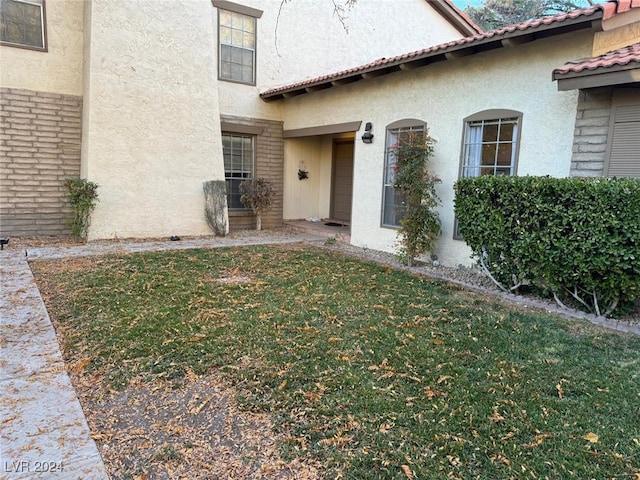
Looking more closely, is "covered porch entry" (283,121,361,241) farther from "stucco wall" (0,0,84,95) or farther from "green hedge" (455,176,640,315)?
"green hedge" (455,176,640,315)

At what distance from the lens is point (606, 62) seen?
186 inches

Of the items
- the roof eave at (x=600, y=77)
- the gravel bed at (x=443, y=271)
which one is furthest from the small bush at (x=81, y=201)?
the roof eave at (x=600, y=77)

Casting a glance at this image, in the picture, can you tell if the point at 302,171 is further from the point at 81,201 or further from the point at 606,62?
the point at 606,62

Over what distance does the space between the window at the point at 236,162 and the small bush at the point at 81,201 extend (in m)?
3.37

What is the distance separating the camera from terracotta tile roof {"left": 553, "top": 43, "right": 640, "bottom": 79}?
180 inches

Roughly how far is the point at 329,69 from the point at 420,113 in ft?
17.6

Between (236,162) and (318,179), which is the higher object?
(236,162)

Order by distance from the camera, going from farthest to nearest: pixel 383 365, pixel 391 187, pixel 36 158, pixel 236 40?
1. pixel 236 40
2. pixel 36 158
3. pixel 391 187
4. pixel 383 365

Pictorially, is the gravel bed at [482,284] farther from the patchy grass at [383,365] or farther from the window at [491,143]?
the window at [491,143]

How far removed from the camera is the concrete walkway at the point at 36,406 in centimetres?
221

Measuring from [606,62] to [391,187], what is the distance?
4.16m

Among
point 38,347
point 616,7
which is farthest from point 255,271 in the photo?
point 616,7

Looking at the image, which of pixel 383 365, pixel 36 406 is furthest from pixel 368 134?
pixel 36 406

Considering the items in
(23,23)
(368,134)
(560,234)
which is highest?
(23,23)
